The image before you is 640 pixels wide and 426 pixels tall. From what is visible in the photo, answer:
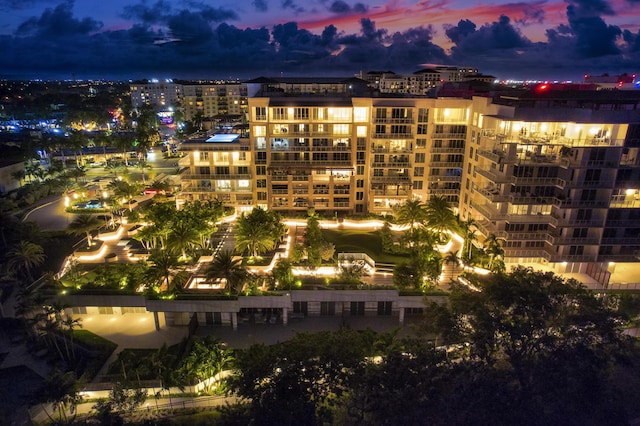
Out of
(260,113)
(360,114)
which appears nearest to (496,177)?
(360,114)

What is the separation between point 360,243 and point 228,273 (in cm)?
2506

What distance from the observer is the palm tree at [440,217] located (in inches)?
2498

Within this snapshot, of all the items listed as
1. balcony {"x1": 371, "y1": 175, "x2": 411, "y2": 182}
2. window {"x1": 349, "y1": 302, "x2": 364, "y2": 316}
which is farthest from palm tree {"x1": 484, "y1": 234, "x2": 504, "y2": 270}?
balcony {"x1": 371, "y1": 175, "x2": 411, "y2": 182}

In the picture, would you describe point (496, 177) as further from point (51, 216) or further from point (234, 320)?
point (51, 216)

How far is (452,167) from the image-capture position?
76938 mm

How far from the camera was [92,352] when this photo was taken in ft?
153

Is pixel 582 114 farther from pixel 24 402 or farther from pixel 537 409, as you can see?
pixel 24 402

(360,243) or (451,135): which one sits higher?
(451,135)

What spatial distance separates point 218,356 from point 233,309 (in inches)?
409

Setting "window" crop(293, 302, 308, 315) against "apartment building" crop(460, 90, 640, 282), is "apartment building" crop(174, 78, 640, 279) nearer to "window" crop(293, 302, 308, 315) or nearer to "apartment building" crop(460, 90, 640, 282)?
"apartment building" crop(460, 90, 640, 282)

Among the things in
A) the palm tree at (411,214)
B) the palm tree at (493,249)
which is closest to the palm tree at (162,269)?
the palm tree at (411,214)

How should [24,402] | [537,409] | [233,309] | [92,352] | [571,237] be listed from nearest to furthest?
[537,409], [24,402], [92,352], [233,309], [571,237]

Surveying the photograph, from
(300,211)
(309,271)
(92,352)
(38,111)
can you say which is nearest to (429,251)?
(309,271)

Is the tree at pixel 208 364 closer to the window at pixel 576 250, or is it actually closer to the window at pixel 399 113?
the window at pixel 576 250
